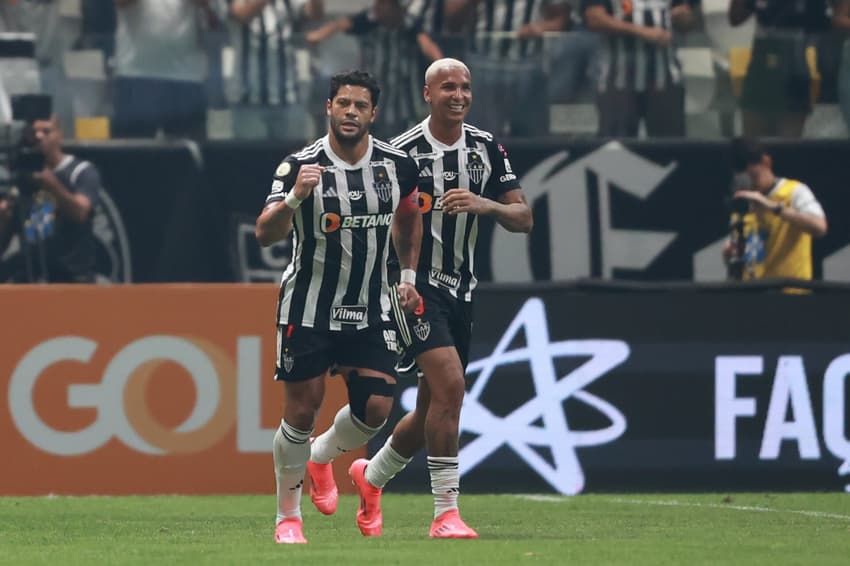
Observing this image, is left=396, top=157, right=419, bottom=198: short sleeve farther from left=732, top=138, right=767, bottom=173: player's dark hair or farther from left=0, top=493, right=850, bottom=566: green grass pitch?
left=732, top=138, right=767, bottom=173: player's dark hair

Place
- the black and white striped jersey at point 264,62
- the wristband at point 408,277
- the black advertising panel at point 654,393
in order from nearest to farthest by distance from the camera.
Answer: the wristband at point 408,277
the black advertising panel at point 654,393
the black and white striped jersey at point 264,62

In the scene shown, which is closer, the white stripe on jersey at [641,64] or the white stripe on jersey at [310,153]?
the white stripe on jersey at [310,153]

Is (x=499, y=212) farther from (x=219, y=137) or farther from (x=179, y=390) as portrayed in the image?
(x=219, y=137)

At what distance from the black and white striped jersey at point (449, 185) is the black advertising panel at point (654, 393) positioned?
9.76 feet

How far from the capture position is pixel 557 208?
46.2 feet

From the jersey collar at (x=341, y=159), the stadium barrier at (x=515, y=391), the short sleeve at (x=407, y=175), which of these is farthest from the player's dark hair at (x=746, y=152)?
the jersey collar at (x=341, y=159)

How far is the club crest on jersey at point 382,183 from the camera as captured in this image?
8.10 m

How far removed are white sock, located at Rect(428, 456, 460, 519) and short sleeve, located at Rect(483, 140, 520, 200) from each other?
1280 millimetres

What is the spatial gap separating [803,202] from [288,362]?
5690mm

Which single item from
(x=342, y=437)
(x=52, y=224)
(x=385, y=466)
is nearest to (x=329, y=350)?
(x=342, y=437)

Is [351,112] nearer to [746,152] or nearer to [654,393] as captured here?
[654,393]

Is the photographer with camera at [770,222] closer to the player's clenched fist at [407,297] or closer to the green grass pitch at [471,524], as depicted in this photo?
the green grass pitch at [471,524]

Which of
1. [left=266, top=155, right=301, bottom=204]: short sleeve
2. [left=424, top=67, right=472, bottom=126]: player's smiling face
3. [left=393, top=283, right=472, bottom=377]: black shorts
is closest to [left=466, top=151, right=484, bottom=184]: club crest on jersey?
[left=424, top=67, right=472, bottom=126]: player's smiling face

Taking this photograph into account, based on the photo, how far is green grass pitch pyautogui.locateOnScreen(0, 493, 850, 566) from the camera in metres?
7.27
